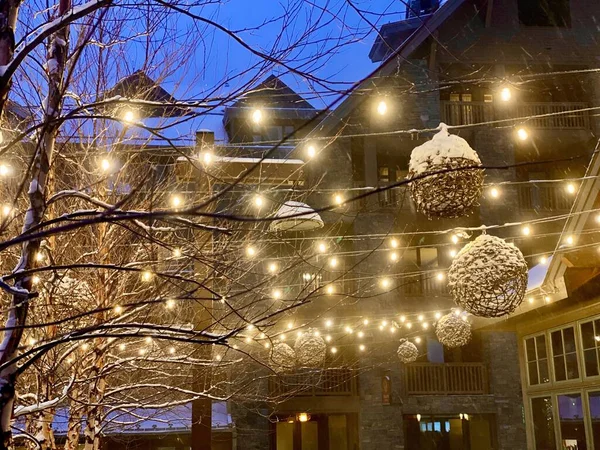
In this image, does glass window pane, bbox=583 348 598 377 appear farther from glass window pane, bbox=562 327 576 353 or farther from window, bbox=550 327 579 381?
glass window pane, bbox=562 327 576 353

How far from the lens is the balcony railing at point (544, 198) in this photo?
18578mm

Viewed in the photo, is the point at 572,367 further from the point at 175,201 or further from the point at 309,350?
the point at 175,201

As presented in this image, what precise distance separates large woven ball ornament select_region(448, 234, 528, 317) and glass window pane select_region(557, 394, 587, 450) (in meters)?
3.21

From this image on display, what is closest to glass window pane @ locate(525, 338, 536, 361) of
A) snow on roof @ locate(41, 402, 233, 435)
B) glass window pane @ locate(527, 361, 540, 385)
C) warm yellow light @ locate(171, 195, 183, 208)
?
glass window pane @ locate(527, 361, 540, 385)

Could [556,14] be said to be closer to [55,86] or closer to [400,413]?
[400,413]

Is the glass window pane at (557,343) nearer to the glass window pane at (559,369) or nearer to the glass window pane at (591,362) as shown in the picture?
the glass window pane at (559,369)

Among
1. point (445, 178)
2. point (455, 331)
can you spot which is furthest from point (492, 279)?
point (455, 331)

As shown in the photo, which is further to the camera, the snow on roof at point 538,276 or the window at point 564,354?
the window at point 564,354

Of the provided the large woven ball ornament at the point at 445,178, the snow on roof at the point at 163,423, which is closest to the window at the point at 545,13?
the large woven ball ornament at the point at 445,178

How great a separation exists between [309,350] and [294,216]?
11.7 metres

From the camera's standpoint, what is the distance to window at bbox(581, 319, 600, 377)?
9.41 m

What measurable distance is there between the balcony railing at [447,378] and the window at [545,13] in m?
10.6

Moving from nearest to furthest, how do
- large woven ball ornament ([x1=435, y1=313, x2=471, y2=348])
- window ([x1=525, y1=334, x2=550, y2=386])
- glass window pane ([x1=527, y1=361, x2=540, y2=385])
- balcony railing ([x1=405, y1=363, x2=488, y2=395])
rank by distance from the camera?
window ([x1=525, y1=334, x2=550, y2=386]) < glass window pane ([x1=527, y1=361, x2=540, y2=385]) < large woven ball ornament ([x1=435, y1=313, x2=471, y2=348]) < balcony railing ([x1=405, y1=363, x2=488, y2=395])

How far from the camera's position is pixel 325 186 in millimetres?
17719
